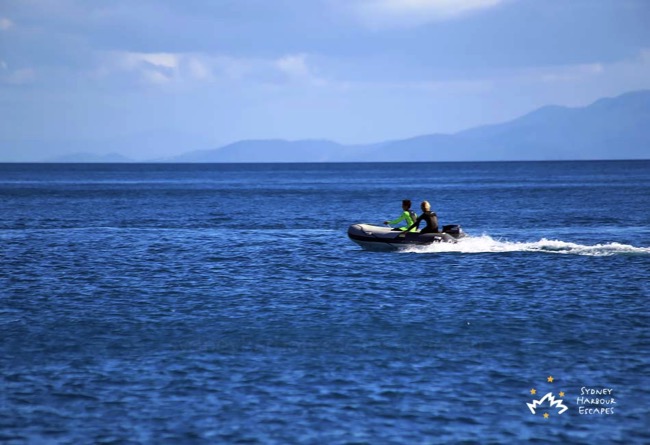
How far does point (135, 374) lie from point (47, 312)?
23.8ft

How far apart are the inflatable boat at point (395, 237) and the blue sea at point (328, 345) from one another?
450 mm

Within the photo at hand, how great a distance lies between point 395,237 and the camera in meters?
33.4

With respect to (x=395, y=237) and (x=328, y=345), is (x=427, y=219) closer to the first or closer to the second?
(x=395, y=237)

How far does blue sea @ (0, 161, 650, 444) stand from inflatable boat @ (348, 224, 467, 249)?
450mm

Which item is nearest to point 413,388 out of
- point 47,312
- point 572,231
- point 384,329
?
point 384,329

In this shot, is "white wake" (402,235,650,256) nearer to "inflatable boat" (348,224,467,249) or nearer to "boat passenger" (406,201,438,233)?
"inflatable boat" (348,224,467,249)

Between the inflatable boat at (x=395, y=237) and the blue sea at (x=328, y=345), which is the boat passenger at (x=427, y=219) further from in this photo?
the blue sea at (x=328, y=345)

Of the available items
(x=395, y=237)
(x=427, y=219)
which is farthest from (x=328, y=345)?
(x=395, y=237)

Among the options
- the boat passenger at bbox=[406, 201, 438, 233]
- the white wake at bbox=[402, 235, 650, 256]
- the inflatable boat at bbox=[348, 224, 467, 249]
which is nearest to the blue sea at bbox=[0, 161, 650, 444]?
the white wake at bbox=[402, 235, 650, 256]

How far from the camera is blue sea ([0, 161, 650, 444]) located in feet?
41.4

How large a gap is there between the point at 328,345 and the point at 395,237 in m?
16.2

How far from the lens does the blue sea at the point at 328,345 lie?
497 inches

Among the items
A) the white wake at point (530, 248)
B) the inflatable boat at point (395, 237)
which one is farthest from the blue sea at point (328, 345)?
the inflatable boat at point (395, 237)

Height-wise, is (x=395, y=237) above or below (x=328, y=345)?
above
